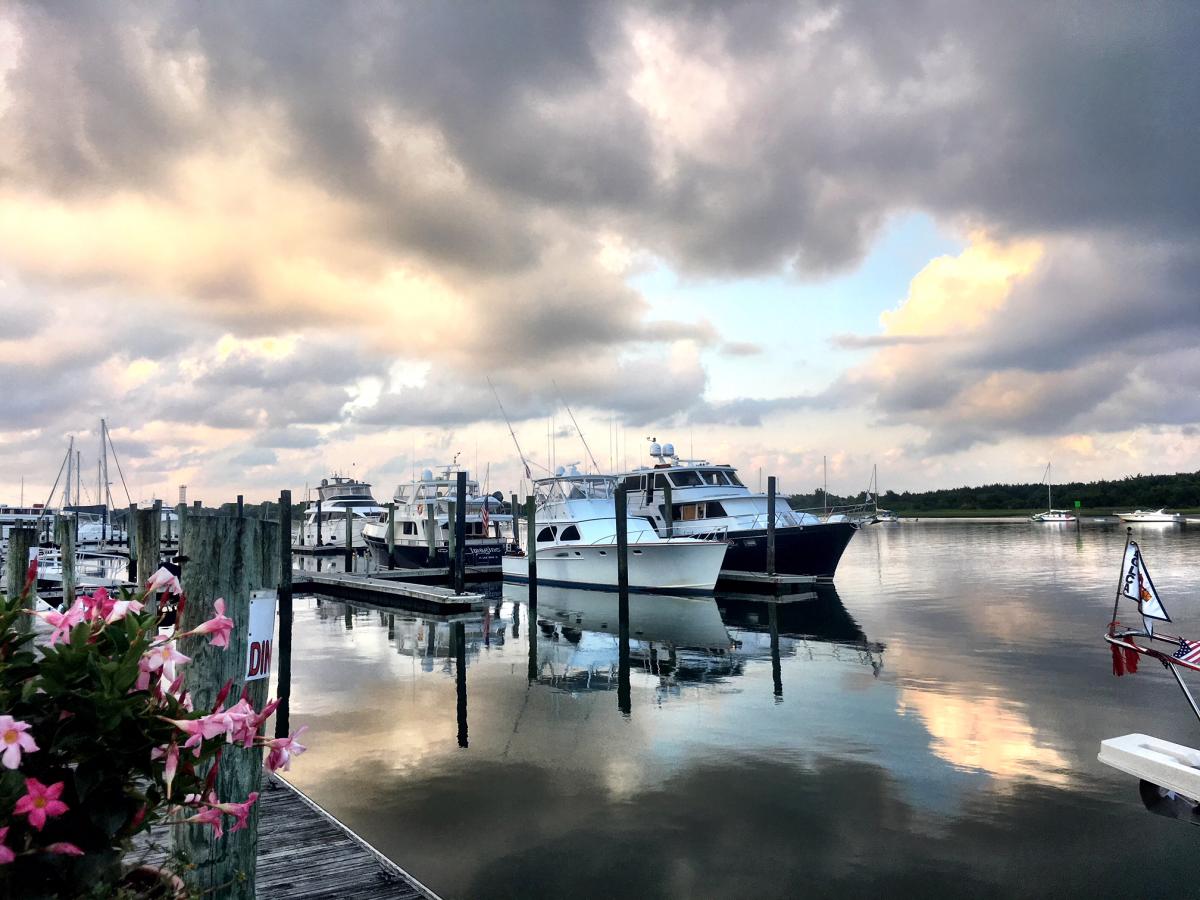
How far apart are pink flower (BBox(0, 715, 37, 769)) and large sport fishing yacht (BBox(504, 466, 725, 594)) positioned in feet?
81.1

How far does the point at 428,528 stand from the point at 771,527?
1611 centimetres

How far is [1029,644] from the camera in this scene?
18.4 meters

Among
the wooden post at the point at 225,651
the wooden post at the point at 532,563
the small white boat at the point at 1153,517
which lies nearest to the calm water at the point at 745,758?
the wooden post at the point at 532,563

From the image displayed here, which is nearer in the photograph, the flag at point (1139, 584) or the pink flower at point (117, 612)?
the pink flower at point (117, 612)

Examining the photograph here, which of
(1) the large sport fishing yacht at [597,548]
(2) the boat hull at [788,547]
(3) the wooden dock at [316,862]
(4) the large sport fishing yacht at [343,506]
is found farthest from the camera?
(4) the large sport fishing yacht at [343,506]

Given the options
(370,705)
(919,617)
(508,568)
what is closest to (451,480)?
(508,568)

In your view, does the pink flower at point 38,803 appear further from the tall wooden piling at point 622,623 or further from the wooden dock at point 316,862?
the tall wooden piling at point 622,623

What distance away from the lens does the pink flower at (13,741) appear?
1729 mm

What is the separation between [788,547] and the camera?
2903 cm

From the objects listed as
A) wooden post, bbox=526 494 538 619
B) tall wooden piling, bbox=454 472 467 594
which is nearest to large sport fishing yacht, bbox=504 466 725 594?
wooden post, bbox=526 494 538 619

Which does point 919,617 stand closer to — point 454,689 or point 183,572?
point 454,689

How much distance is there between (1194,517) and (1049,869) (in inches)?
5511

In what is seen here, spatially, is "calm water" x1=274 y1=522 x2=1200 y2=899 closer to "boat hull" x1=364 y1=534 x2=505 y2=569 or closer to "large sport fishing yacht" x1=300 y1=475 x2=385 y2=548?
"boat hull" x1=364 y1=534 x2=505 y2=569

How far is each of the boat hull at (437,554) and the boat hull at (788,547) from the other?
419 inches
